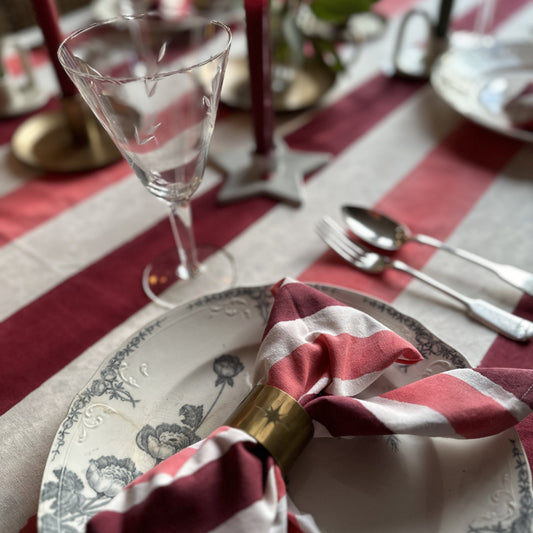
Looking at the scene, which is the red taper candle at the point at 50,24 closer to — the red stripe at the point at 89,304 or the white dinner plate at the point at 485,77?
the red stripe at the point at 89,304

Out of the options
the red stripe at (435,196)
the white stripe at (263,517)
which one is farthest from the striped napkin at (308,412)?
the red stripe at (435,196)

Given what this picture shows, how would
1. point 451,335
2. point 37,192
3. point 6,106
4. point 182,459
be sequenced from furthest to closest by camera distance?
point 6,106 < point 37,192 < point 451,335 < point 182,459

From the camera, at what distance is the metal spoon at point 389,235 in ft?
1.48

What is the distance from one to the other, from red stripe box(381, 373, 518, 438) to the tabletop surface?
0.05m

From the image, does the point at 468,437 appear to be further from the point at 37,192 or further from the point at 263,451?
the point at 37,192

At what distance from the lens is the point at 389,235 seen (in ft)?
1.61

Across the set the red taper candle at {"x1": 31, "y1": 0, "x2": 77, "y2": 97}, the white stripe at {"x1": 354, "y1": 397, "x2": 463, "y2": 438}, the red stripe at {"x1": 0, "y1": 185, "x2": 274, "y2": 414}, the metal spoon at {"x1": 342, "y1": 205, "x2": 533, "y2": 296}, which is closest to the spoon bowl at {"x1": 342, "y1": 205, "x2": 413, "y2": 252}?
the metal spoon at {"x1": 342, "y1": 205, "x2": 533, "y2": 296}

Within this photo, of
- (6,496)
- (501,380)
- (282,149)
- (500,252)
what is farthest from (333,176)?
(6,496)

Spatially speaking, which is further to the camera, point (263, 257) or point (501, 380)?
point (263, 257)

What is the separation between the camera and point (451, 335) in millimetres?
413

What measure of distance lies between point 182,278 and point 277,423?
22 centimetres

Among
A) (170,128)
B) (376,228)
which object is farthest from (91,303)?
(376,228)

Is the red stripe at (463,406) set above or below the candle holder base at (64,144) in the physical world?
above

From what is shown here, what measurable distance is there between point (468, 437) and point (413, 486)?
0.04 metres
